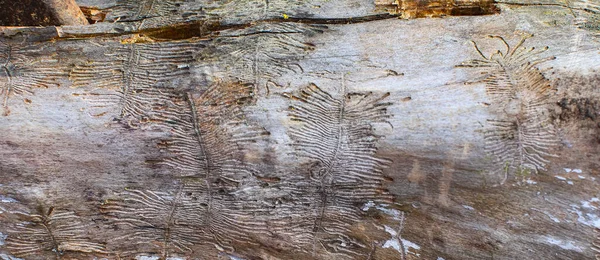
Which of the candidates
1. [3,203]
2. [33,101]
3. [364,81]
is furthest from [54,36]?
[364,81]

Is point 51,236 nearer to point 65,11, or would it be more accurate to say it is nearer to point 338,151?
point 65,11

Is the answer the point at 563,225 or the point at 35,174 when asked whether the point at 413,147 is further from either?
the point at 35,174

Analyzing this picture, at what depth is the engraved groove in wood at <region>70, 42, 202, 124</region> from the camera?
2959 mm

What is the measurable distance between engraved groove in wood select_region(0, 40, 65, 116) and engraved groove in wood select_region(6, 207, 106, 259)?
69 cm

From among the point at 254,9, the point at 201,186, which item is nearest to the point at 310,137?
the point at 201,186

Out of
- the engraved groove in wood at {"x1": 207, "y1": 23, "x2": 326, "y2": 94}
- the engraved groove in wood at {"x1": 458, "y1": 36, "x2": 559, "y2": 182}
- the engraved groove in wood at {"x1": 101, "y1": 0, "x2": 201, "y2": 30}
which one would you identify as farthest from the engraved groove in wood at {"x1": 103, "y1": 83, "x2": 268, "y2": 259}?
the engraved groove in wood at {"x1": 458, "y1": 36, "x2": 559, "y2": 182}

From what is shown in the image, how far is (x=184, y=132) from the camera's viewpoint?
116 inches

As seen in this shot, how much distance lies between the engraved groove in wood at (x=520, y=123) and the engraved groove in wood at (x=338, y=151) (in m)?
0.58

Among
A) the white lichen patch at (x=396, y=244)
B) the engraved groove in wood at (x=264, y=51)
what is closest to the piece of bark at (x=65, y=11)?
the engraved groove in wood at (x=264, y=51)

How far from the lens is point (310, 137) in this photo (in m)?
2.87

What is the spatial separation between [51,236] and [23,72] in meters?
1.04

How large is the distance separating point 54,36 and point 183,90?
967 mm

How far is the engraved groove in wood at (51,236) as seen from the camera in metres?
3.12

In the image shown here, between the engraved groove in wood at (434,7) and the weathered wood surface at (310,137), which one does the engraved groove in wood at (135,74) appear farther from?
the engraved groove in wood at (434,7)
